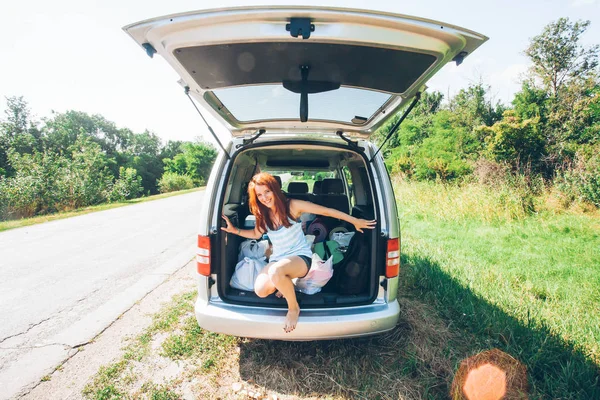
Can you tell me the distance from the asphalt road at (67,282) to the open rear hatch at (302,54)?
2.48 m

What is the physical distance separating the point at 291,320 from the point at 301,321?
0.23 ft

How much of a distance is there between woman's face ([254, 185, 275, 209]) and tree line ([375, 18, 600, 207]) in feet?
29.2

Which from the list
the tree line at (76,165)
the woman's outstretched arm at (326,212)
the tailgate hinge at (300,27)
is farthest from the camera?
the tree line at (76,165)

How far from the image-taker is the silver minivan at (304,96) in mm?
1312

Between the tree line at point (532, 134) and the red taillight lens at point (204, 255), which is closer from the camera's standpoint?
the red taillight lens at point (204, 255)

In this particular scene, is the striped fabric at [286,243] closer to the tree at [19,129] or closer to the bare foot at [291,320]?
the bare foot at [291,320]

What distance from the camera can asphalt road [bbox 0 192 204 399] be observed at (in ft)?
8.04

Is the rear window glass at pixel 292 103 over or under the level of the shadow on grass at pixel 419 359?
over

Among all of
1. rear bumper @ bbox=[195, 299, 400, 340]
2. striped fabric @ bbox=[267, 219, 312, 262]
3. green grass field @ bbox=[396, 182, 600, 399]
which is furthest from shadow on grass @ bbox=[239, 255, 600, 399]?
striped fabric @ bbox=[267, 219, 312, 262]

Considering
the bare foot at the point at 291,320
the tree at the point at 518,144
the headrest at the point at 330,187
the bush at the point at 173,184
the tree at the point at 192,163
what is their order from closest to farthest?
1. the bare foot at the point at 291,320
2. the headrest at the point at 330,187
3. the tree at the point at 518,144
4. the bush at the point at 173,184
5. the tree at the point at 192,163

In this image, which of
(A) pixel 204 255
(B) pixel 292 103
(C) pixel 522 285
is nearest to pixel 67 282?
(A) pixel 204 255

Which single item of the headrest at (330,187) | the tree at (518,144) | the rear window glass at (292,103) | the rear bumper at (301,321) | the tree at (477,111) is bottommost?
the rear bumper at (301,321)

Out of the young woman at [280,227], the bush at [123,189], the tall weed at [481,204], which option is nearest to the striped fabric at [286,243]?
the young woman at [280,227]

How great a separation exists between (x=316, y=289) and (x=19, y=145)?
42702mm
